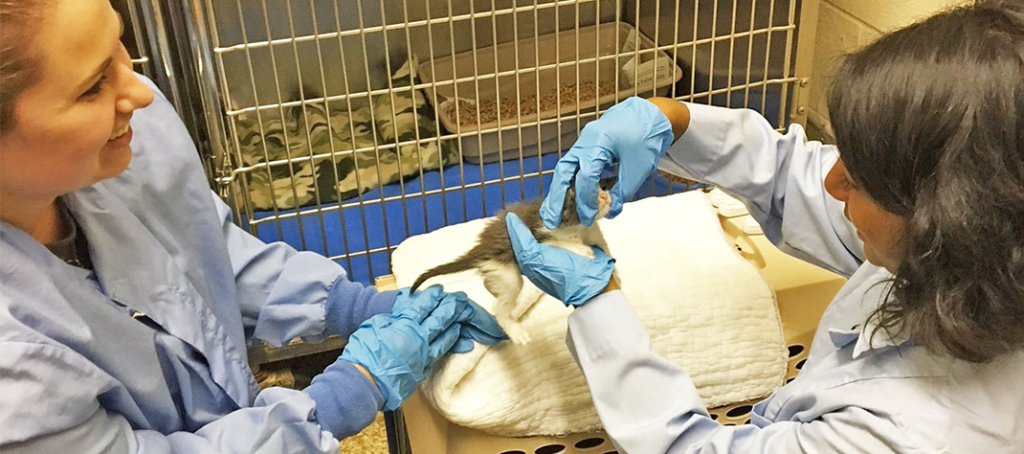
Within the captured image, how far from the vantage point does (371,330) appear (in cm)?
118

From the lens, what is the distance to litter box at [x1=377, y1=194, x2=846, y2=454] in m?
1.24

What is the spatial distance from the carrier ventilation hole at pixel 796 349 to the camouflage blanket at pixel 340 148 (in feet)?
2.33

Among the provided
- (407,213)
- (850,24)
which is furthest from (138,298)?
(850,24)

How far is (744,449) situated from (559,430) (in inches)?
15.1

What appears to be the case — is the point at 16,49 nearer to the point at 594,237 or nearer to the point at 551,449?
the point at 594,237

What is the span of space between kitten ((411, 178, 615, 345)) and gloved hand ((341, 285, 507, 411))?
34mm

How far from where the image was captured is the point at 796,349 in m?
1.41

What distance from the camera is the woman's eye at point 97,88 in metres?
0.77

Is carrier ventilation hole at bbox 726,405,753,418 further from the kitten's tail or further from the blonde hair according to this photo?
the blonde hair

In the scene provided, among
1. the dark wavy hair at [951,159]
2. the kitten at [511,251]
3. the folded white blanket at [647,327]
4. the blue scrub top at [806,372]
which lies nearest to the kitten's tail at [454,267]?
the kitten at [511,251]

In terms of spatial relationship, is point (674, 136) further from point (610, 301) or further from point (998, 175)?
point (998, 175)

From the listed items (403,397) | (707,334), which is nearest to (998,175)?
(707,334)


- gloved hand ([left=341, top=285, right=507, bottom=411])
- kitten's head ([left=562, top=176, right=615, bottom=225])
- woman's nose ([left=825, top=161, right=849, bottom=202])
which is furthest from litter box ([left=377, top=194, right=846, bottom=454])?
woman's nose ([left=825, top=161, right=849, bottom=202])

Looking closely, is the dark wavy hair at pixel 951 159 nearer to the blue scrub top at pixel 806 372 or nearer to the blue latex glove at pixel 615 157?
the blue scrub top at pixel 806 372
